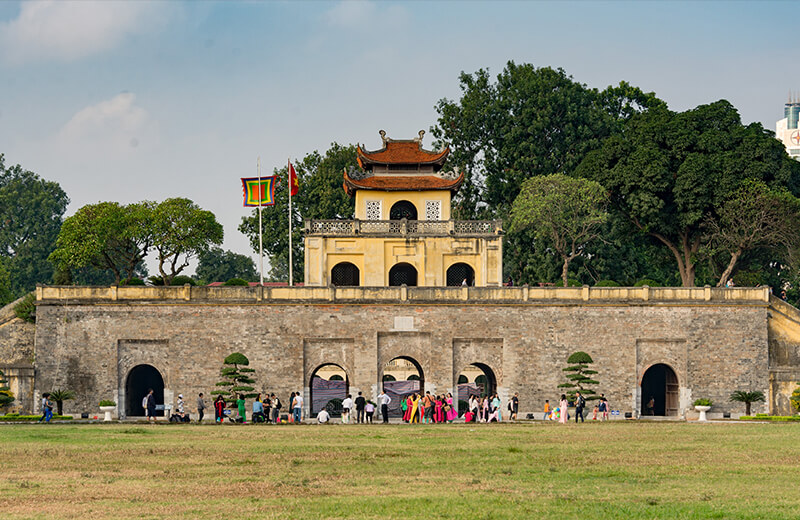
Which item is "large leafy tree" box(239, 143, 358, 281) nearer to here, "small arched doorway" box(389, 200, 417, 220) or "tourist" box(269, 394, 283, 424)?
"small arched doorway" box(389, 200, 417, 220)

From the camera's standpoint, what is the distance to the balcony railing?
179 ft

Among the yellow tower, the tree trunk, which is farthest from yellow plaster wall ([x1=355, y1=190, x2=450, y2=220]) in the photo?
the tree trunk

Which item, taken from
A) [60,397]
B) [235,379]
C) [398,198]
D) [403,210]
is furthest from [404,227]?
[60,397]

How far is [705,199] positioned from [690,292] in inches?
416

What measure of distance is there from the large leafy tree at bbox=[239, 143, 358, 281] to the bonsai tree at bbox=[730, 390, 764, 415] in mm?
33127

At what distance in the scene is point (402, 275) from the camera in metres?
55.5

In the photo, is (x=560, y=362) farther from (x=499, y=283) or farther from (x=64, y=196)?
(x=64, y=196)

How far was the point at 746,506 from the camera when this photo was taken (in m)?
17.8

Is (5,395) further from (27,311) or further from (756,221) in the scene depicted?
(756,221)

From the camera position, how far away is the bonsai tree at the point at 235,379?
45812mm

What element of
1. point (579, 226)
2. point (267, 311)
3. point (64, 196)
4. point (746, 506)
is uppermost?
point (64, 196)

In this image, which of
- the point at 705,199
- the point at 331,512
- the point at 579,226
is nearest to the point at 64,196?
the point at 579,226

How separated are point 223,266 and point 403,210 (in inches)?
2294

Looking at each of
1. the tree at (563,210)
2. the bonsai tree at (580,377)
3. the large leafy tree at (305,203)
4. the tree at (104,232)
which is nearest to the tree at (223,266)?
the large leafy tree at (305,203)
